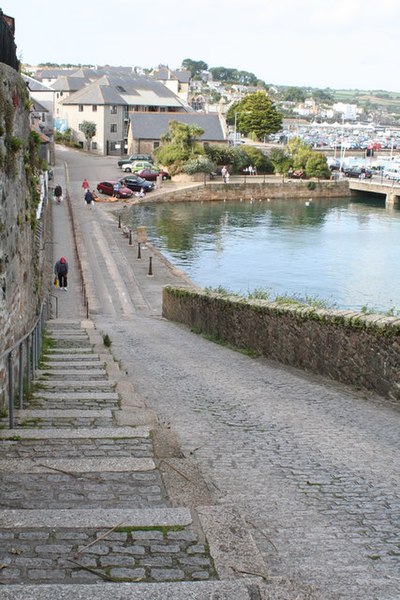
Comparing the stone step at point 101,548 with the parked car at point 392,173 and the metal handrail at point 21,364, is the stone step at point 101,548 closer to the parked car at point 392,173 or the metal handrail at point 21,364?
the metal handrail at point 21,364

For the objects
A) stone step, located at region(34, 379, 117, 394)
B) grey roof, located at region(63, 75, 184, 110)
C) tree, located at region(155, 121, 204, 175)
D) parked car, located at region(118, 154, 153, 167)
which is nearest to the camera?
stone step, located at region(34, 379, 117, 394)

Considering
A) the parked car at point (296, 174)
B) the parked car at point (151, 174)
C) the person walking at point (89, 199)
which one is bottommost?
the person walking at point (89, 199)

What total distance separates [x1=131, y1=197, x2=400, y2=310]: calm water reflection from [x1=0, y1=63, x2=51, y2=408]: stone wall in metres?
18.9

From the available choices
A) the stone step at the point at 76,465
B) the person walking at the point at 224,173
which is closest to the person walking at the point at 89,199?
the person walking at the point at 224,173

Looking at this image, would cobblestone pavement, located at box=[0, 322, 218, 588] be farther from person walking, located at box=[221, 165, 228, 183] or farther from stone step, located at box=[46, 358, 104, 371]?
person walking, located at box=[221, 165, 228, 183]

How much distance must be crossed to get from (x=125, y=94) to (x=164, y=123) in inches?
376

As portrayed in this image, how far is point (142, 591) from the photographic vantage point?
4.79 metres

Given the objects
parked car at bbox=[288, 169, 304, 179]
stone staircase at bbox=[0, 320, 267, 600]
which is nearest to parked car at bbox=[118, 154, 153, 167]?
parked car at bbox=[288, 169, 304, 179]

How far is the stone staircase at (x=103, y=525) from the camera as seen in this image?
4.92 meters

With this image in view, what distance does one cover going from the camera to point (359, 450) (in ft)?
30.1

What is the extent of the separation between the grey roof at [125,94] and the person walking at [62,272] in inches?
2334

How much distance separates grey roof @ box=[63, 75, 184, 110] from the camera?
86812 millimetres

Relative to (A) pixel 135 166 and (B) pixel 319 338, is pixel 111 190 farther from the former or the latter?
(B) pixel 319 338

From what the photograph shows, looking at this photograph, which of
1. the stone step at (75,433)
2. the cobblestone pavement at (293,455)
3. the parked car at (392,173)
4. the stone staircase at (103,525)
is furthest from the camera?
the parked car at (392,173)
